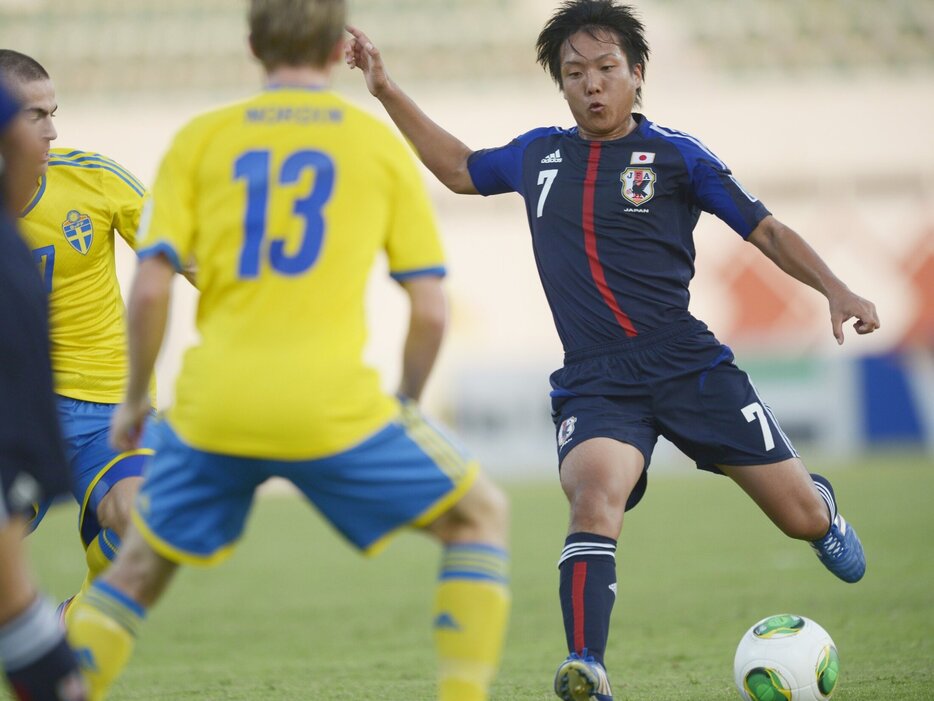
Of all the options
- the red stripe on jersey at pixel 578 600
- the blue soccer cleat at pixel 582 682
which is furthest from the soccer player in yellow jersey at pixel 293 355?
the red stripe on jersey at pixel 578 600

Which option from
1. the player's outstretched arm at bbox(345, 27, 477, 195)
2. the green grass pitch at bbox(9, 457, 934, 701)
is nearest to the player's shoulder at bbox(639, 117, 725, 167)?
the player's outstretched arm at bbox(345, 27, 477, 195)

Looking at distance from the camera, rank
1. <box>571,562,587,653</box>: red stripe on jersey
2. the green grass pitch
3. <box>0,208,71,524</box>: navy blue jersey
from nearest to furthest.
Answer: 1. <box>0,208,71,524</box>: navy blue jersey
2. <box>571,562,587,653</box>: red stripe on jersey
3. the green grass pitch

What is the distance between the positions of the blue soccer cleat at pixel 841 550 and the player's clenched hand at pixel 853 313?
90 cm

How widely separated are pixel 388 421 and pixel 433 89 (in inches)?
1251

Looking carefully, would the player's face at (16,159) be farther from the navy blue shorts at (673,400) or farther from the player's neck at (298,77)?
the navy blue shorts at (673,400)

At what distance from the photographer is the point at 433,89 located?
34562 mm

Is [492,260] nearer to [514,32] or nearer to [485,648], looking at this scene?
[514,32]

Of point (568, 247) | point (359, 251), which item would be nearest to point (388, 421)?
point (359, 251)

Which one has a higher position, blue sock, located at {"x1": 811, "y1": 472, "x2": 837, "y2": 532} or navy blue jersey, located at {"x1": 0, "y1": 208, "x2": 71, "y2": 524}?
navy blue jersey, located at {"x1": 0, "y1": 208, "x2": 71, "y2": 524}

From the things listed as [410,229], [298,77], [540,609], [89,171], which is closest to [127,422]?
[410,229]

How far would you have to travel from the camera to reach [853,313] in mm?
4953

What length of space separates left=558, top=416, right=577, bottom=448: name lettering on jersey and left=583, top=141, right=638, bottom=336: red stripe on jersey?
396 millimetres

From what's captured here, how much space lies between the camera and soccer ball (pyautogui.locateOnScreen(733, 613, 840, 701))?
4973 mm

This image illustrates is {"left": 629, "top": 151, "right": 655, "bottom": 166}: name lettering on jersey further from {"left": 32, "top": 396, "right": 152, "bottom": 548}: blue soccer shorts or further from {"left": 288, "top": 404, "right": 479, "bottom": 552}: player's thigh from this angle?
{"left": 32, "top": 396, "right": 152, "bottom": 548}: blue soccer shorts
